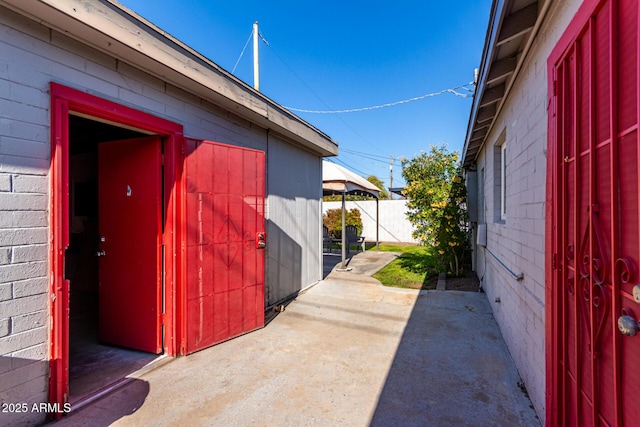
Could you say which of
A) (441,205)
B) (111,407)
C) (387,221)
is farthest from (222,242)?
(387,221)

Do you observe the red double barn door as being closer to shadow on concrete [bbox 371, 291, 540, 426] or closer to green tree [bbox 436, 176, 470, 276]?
shadow on concrete [bbox 371, 291, 540, 426]

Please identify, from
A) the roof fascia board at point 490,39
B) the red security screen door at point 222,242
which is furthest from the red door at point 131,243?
the roof fascia board at point 490,39

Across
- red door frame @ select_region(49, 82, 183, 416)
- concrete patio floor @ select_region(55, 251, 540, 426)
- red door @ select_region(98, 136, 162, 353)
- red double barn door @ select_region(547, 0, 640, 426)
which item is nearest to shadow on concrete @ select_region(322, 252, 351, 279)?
concrete patio floor @ select_region(55, 251, 540, 426)

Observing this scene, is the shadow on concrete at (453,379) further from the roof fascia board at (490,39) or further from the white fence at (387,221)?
the white fence at (387,221)

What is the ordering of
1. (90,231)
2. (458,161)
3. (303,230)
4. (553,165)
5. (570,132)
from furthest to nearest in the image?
(458,161), (303,230), (90,231), (553,165), (570,132)

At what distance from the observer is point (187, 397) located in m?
2.57

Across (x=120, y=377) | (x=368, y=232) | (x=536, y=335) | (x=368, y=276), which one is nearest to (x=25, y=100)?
(x=120, y=377)

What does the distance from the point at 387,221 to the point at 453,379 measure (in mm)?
13061

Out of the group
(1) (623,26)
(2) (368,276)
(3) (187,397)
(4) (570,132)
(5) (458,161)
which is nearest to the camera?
(1) (623,26)

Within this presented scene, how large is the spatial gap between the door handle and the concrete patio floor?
156 centimetres

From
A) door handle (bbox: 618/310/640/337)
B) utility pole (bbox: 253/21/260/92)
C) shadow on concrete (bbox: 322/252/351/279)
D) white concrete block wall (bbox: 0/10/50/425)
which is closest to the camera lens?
door handle (bbox: 618/310/640/337)

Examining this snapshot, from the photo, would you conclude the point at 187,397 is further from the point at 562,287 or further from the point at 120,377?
the point at 562,287

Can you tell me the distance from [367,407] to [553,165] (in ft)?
7.17

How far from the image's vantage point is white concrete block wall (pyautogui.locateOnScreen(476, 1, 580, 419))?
2246 millimetres
